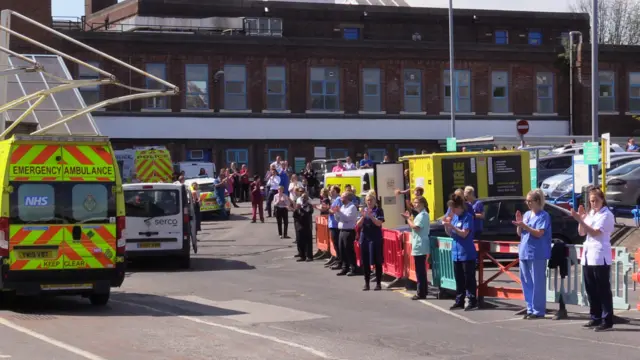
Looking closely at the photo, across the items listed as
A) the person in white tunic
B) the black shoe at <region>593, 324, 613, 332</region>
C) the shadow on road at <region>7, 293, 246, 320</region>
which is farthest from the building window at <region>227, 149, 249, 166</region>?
the black shoe at <region>593, 324, 613, 332</region>

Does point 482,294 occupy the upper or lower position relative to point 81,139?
lower

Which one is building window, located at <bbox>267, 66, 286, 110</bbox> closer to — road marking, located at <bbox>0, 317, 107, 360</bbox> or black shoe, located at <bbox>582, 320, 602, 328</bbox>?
road marking, located at <bbox>0, 317, 107, 360</bbox>

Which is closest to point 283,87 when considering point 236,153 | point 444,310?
point 236,153

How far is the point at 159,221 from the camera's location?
77.6 feet

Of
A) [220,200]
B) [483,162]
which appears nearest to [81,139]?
[483,162]

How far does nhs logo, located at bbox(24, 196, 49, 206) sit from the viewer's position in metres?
16.0

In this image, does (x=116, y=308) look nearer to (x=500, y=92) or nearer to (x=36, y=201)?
(x=36, y=201)

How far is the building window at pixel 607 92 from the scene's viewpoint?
59.7 metres

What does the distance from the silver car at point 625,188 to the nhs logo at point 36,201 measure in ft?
60.8

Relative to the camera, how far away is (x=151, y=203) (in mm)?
23859

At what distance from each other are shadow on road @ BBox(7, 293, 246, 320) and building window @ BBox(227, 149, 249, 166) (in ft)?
120

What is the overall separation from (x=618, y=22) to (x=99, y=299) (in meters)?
77.8

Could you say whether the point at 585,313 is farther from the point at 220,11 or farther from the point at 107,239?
the point at 220,11

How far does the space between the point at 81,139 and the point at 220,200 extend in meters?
22.0
